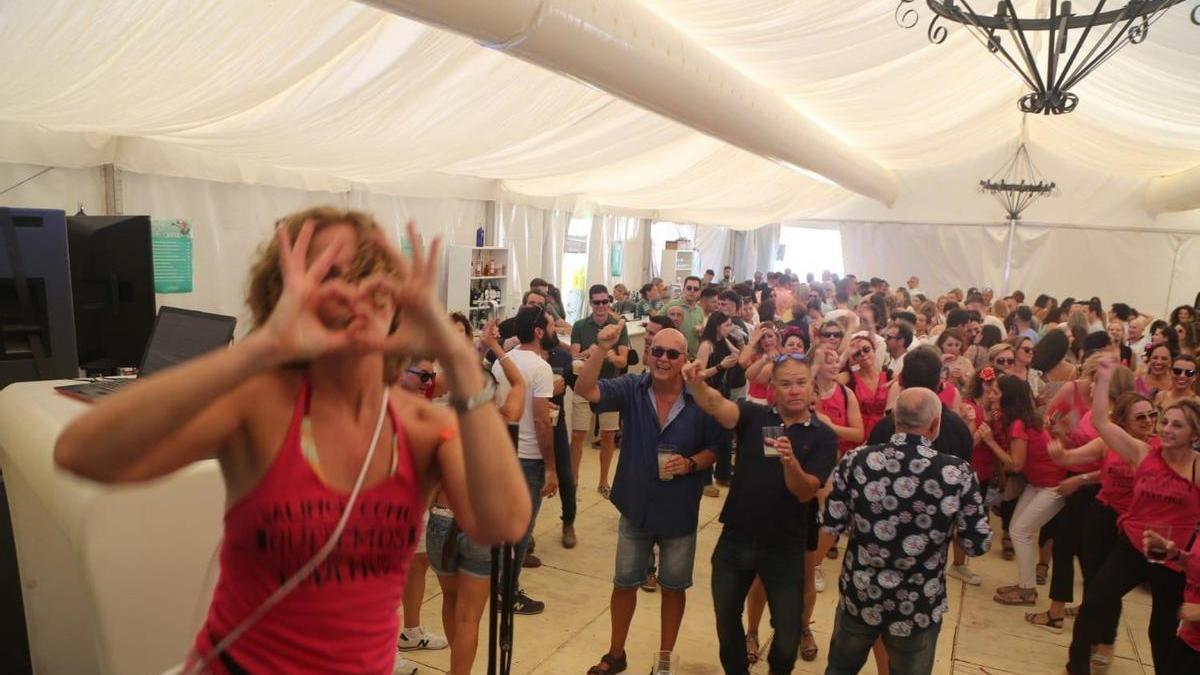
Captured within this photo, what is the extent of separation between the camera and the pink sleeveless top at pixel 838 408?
4438mm

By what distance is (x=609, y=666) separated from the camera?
12.0 ft

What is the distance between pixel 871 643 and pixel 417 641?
2.24 m

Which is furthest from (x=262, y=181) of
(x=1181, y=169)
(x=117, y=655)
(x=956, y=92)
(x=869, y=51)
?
(x=1181, y=169)

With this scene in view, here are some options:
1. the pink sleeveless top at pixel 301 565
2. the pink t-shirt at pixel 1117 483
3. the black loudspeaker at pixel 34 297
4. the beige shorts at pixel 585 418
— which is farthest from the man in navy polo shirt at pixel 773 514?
the beige shorts at pixel 585 418

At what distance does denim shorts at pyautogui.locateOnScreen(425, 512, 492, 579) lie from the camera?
3287 mm

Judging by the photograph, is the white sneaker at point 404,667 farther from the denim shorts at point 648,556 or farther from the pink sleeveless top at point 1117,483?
the pink sleeveless top at point 1117,483

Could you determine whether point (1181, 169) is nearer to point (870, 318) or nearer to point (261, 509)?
point (870, 318)

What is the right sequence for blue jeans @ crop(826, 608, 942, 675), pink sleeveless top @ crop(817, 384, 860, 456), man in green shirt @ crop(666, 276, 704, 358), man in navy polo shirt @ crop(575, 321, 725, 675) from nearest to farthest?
blue jeans @ crop(826, 608, 942, 675), man in navy polo shirt @ crop(575, 321, 725, 675), pink sleeveless top @ crop(817, 384, 860, 456), man in green shirt @ crop(666, 276, 704, 358)

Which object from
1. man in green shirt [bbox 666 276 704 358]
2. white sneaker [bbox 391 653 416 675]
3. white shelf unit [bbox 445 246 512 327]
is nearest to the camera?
white sneaker [bbox 391 653 416 675]

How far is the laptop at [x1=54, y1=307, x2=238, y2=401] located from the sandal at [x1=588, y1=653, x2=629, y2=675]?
238 cm

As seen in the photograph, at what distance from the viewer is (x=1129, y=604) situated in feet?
16.9

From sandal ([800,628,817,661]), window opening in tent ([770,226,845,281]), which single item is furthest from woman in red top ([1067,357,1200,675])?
window opening in tent ([770,226,845,281])

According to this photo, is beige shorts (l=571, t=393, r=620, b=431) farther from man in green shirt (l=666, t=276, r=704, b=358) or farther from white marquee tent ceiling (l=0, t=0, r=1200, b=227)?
white marquee tent ceiling (l=0, t=0, r=1200, b=227)

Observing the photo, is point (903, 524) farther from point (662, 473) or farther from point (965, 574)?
point (965, 574)
